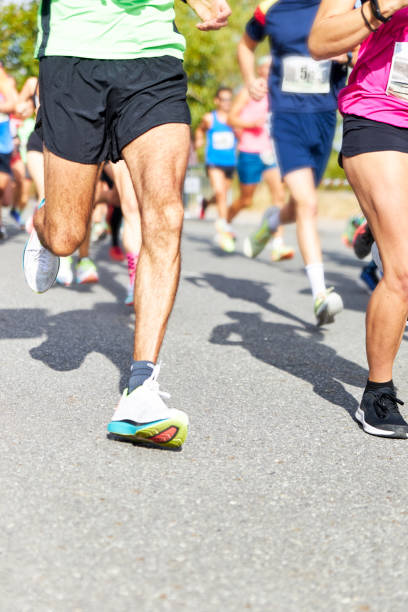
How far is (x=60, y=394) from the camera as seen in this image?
362 cm

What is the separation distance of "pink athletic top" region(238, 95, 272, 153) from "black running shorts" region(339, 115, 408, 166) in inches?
303

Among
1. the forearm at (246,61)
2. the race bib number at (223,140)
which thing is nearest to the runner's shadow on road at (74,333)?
the forearm at (246,61)

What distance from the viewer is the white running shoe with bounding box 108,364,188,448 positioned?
2846mm

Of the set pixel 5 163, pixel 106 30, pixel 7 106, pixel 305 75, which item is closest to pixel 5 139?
pixel 5 163

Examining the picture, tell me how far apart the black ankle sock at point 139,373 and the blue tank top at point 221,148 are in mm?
9225

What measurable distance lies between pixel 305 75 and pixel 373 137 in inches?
99.6

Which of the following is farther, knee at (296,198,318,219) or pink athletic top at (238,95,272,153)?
pink athletic top at (238,95,272,153)

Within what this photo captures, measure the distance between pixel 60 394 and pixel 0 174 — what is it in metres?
5.80

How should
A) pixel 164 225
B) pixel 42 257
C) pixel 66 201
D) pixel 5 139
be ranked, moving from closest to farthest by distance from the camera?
pixel 164 225 < pixel 66 201 < pixel 42 257 < pixel 5 139

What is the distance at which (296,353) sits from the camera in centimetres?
479

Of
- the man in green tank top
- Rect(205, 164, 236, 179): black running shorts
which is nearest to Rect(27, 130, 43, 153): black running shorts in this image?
the man in green tank top

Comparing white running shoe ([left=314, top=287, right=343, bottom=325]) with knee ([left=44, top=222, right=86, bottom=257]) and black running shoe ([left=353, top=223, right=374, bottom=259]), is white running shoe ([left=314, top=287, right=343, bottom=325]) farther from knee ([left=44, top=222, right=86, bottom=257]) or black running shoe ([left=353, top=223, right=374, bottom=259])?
knee ([left=44, top=222, right=86, bottom=257])

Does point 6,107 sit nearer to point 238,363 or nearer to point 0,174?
point 0,174

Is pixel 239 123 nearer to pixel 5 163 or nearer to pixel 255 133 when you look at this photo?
pixel 255 133
